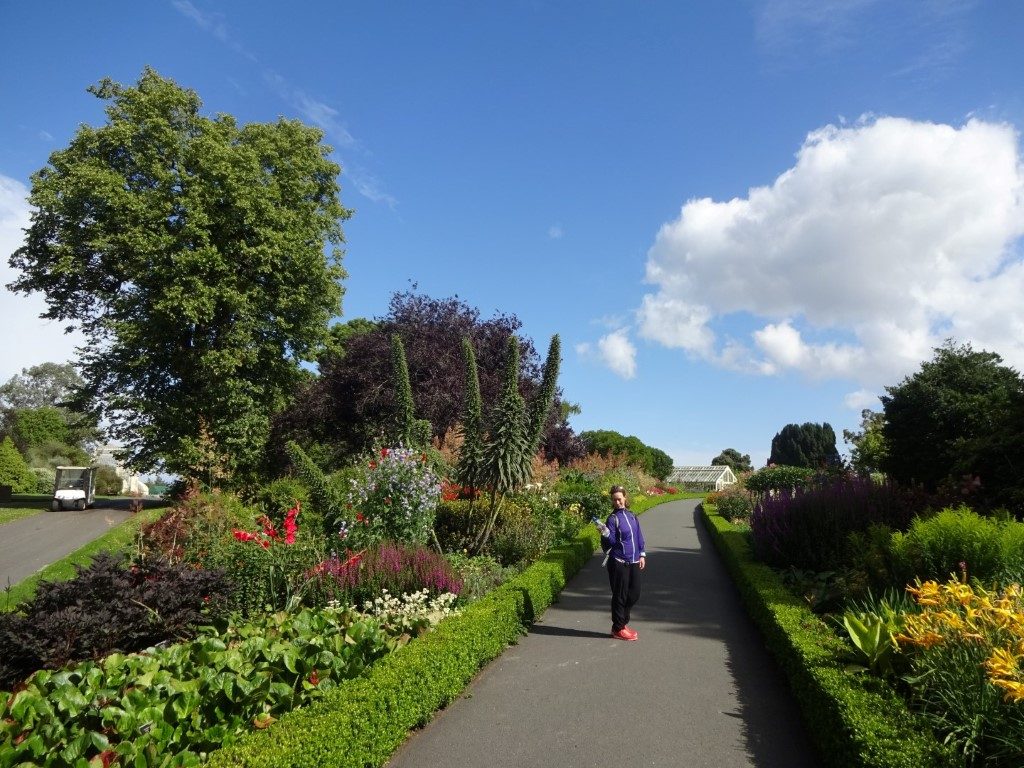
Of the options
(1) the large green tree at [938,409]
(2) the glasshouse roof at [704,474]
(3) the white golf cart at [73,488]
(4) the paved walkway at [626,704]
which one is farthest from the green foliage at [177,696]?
(2) the glasshouse roof at [704,474]

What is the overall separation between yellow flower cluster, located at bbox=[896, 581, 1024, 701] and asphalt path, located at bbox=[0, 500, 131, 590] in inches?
454

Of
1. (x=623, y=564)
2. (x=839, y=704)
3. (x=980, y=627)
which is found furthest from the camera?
(x=623, y=564)

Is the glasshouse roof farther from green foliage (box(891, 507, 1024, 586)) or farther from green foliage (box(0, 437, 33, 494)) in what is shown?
green foliage (box(891, 507, 1024, 586))

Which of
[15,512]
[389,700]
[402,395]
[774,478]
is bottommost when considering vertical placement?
[15,512]

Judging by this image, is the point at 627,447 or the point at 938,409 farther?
the point at 627,447

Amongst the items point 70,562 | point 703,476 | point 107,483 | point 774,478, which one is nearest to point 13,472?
point 107,483

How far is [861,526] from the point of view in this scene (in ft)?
31.8

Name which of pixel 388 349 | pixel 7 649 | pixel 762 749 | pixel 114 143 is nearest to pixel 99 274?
pixel 114 143

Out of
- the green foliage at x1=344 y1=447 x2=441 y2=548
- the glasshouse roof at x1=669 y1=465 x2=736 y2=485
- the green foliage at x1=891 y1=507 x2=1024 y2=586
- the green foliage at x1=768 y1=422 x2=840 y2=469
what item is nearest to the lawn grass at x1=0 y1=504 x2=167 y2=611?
the green foliage at x1=344 y1=447 x2=441 y2=548

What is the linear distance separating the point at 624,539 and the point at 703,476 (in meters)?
74.4

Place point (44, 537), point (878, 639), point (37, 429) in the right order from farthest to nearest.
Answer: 1. point (37, 429)
2. point (44, 537)
3. point (878, 639)

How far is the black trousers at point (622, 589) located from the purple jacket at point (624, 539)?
0.26 feet

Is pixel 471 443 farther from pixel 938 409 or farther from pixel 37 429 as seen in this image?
pixel 37 429

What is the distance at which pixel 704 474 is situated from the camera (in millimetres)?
79125
